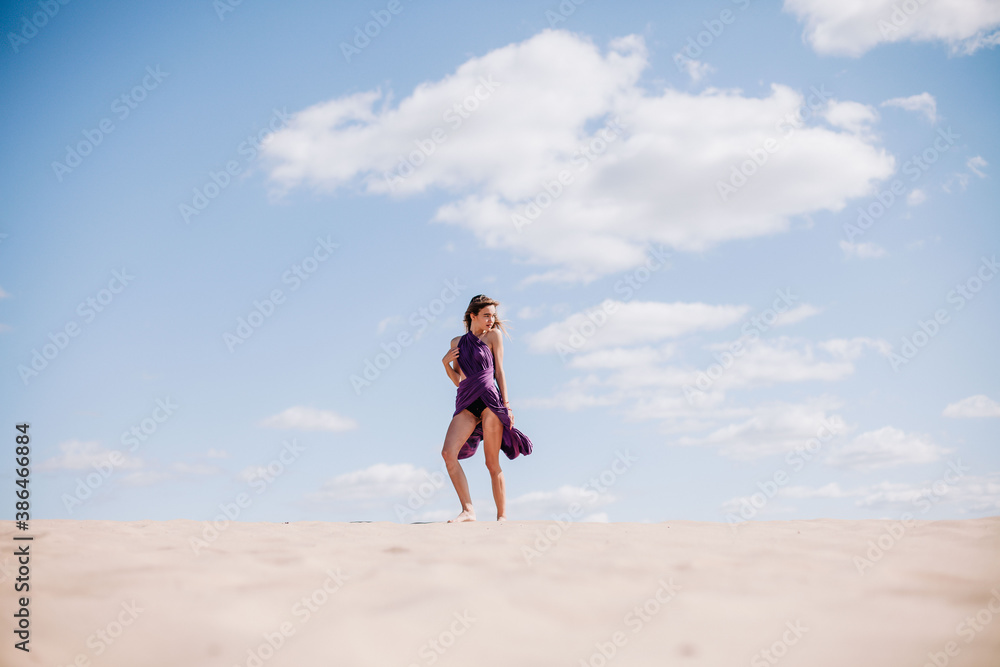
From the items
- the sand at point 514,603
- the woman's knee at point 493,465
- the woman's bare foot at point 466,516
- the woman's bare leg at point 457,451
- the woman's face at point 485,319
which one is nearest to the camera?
the sand at point 514,603

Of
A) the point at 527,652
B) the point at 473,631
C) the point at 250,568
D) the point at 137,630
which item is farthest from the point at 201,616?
the point at 527,652

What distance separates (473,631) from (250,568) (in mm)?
1331

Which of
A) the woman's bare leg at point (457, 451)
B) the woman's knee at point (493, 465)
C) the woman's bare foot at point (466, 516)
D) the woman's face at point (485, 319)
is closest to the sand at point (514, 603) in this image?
the woman's bare foot at point (466, 516)

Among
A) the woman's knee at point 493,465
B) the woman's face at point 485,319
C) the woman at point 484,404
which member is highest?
the woman's face at point 485,319

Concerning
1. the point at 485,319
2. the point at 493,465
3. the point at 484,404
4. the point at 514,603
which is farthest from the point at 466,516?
the point at 514,603

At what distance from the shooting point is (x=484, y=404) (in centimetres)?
728

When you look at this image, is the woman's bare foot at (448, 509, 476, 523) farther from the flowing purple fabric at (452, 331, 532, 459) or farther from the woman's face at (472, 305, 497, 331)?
the woman's face at (472, 305, 497, 331)

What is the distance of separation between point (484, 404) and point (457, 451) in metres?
0.57

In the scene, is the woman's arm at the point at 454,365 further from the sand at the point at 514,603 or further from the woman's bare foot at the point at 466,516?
the sand at the point at 514,603

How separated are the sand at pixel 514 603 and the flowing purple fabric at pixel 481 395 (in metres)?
3.21

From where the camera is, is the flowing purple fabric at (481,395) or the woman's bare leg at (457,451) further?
the flowing purple fabric at (481,395)

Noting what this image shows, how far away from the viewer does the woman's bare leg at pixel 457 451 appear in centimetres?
681

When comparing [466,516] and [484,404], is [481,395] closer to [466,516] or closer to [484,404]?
[484,404]

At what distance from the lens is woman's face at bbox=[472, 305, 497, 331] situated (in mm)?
7355
